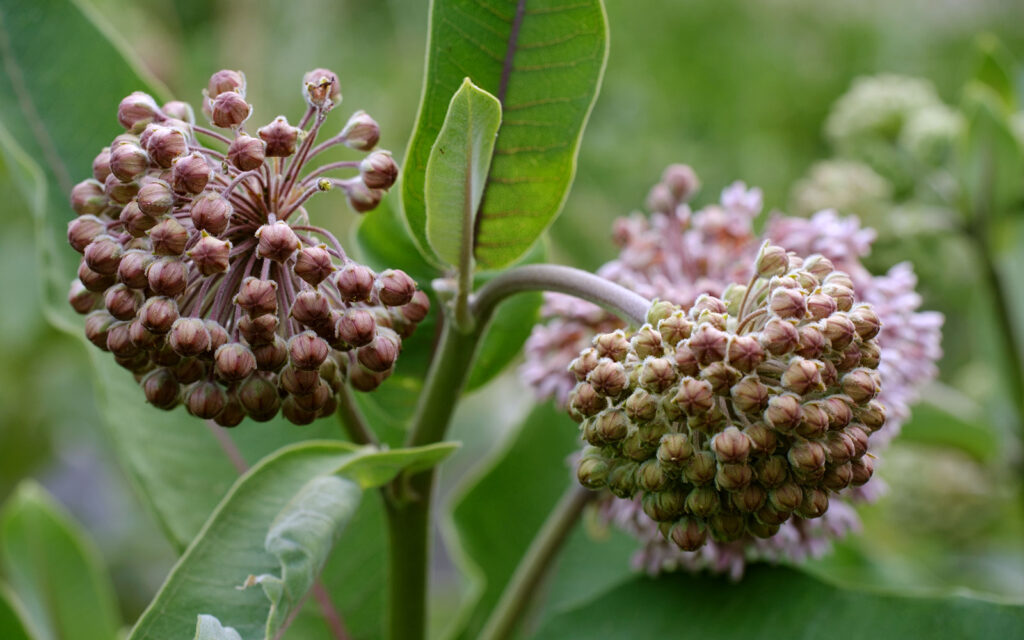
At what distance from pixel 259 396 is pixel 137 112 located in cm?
21

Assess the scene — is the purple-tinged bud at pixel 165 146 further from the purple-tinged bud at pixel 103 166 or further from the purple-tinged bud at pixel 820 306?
the purple-tinged bud at pixel 820 306

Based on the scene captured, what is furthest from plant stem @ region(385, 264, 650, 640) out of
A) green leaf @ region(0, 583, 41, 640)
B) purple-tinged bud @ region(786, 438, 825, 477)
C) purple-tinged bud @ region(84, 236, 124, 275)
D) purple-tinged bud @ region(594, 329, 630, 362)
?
green leaf @ region(0, 583, 41, 640)

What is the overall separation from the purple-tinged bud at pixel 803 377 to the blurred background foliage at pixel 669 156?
0.87 meters

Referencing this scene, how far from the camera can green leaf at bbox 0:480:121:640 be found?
3.86 feet

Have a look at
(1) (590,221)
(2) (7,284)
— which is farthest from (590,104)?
(2) (7,284)

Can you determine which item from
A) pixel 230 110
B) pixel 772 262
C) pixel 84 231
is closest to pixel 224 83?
pixel 230 110

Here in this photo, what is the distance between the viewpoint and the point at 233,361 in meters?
0.58

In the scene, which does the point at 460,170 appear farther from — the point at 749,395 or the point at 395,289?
the point at 749,395

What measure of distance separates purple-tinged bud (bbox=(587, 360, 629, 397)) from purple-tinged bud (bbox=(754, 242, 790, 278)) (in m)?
0.12

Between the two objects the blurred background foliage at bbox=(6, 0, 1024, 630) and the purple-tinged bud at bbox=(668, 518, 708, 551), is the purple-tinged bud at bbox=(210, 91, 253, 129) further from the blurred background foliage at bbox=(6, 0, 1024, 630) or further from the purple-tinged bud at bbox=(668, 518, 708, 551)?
the blurred background foliage at bbox=(6, 0, 1024, 630)

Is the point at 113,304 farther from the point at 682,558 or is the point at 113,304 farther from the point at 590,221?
the point at 590,221

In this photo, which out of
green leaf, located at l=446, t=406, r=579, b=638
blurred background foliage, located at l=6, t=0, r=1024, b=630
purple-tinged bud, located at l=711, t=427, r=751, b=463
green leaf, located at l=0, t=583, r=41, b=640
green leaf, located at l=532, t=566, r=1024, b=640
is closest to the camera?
purple-tinged bud, located at l=711, t=427, r=751, b=463

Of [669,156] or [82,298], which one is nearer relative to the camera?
[82,298]

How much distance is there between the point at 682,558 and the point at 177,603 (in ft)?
1.31
